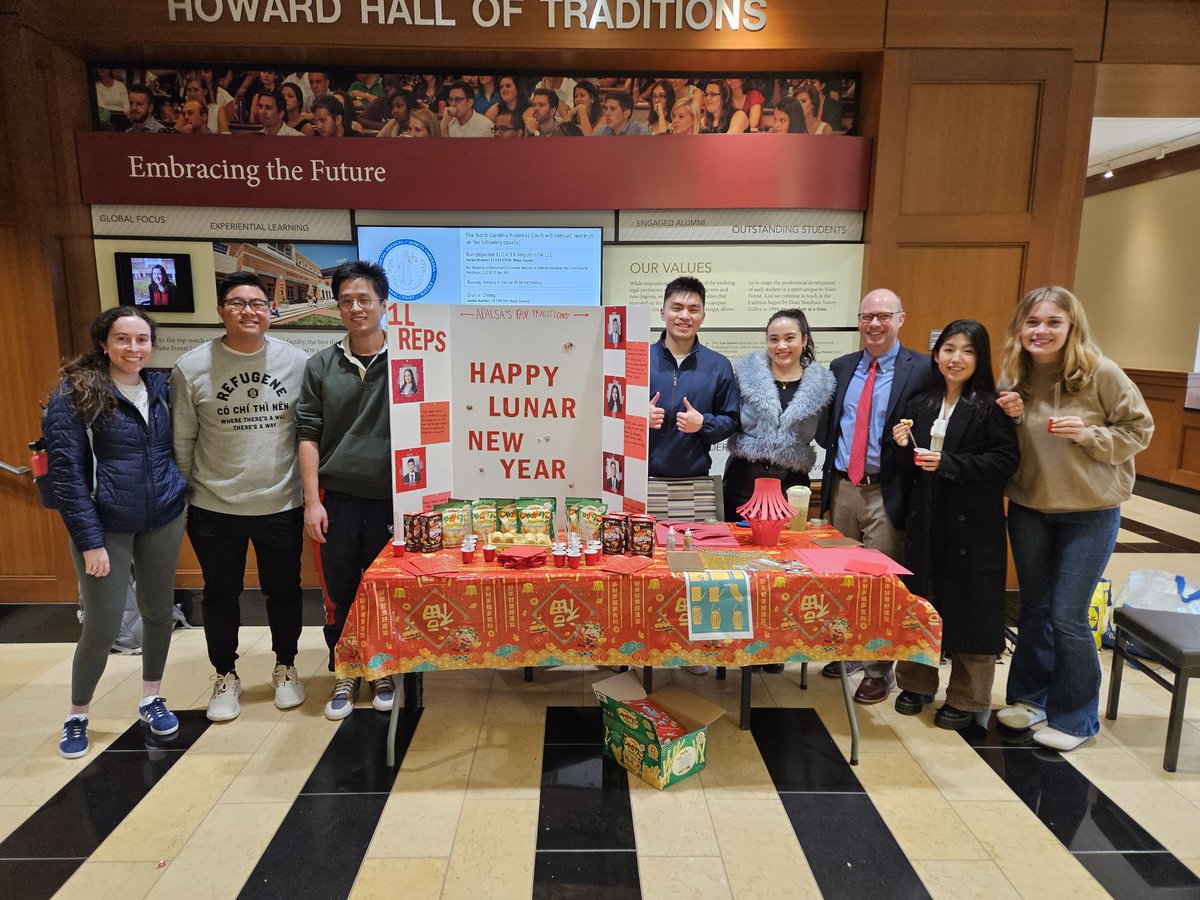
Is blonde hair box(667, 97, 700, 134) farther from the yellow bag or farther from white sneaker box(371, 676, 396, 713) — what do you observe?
white sneaker box(371, 676, 396, 713)

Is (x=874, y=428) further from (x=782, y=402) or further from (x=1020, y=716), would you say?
(x=1020, y=716)

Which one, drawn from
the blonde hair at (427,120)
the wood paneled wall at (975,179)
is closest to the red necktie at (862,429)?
the wood paneled wall at (975,179)

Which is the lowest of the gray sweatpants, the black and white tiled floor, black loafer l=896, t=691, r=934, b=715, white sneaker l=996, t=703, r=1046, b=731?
the black and white tiled floor

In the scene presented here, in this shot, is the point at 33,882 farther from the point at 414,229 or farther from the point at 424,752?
the point at 414,229

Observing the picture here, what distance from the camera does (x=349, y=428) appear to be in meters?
2.54

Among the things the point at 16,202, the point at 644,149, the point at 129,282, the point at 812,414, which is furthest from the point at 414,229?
the point at 812,414

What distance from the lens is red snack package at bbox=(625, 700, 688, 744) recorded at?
2.22m

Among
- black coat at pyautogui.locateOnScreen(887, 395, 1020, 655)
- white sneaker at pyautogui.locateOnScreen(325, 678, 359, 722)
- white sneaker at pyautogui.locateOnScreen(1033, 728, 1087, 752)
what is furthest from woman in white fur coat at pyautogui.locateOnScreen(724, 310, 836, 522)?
white sneaker at pyautogui.locateOnScreen(325, 678, 359, 722)

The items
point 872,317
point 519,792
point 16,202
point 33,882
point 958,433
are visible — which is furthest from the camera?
point 16,202

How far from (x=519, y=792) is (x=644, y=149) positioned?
126 inches

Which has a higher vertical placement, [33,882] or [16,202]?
[16,202]

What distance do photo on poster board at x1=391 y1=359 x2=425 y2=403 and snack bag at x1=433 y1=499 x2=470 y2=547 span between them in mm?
411

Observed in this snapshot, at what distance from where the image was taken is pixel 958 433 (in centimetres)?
240

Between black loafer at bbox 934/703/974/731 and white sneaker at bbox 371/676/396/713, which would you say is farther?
white sneaker at bbox 371/676/396/713
